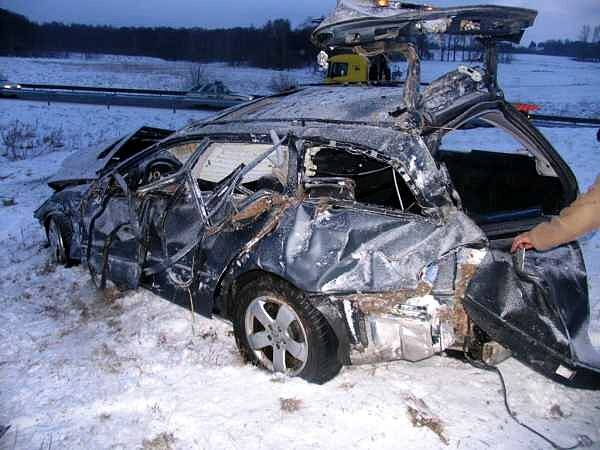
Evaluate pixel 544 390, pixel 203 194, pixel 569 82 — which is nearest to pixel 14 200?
pixel 203 194

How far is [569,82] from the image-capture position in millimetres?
36844

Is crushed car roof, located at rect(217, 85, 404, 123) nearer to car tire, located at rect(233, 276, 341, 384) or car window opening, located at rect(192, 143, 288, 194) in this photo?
car window opening, located at rect(192, 143, 288, 194)

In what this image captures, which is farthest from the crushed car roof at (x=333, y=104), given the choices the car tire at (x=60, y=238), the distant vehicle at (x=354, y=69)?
the distant vehicle at (x=354, y=69)

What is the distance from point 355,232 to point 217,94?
18.6 meters

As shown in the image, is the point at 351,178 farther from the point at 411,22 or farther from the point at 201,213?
the point at 411,22

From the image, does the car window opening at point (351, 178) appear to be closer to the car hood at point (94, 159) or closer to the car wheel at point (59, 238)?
the car hood at point (94, 159)

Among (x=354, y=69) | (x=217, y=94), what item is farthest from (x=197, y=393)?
(x=217, y=94)

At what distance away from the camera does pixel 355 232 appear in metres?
2.87

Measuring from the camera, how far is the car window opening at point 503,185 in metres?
4.16

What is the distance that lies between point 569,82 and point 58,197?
39.9 metres

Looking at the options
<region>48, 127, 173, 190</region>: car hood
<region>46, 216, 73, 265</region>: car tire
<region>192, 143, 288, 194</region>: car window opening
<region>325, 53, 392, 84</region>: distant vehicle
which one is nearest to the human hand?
<region>192, 143, 288, 194</region>: car window opening

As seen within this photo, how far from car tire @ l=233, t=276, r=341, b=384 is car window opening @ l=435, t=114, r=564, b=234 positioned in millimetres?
1671

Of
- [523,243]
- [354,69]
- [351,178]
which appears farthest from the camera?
[354,69]

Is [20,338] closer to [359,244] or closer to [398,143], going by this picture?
[359,244]
